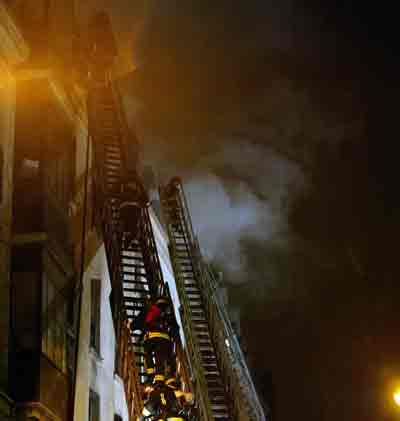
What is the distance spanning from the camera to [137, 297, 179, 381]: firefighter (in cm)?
1319

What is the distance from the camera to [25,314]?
559 inches

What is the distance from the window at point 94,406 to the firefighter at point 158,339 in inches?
189

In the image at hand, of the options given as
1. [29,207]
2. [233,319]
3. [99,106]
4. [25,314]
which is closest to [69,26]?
[99,106]

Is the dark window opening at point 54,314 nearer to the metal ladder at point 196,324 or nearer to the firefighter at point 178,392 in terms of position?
the firefighter at point 178,392

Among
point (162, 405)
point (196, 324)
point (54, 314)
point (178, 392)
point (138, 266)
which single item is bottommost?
point (162, 405)

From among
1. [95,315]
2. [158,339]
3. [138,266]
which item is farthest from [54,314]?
[95,315]

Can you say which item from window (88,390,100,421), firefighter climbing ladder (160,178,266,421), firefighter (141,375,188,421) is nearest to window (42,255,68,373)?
window (88,390,100,421)

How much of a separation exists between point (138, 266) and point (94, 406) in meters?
4.18

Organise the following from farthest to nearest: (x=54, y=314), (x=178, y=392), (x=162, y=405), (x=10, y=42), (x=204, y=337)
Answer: (x=204, y=337)
(x=10, y=42)
(x=54, y=314)
(x=178, y=392)
(x=162, y=405)

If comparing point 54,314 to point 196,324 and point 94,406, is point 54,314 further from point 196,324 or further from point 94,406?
point 196,324

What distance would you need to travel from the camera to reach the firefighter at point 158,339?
1319cm

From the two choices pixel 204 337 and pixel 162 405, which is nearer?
pixel 162 405

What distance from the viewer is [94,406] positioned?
696 inches

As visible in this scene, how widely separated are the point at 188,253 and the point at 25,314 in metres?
9.86
